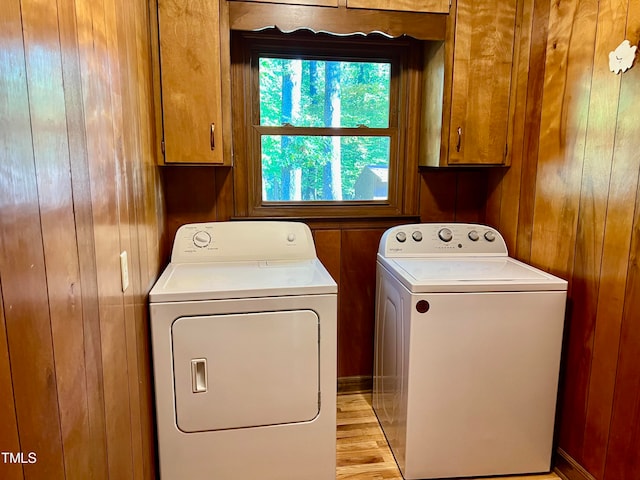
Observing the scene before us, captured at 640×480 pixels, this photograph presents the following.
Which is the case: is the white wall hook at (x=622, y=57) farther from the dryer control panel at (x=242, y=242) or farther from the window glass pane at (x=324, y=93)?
the dryer control panel at (x=242, y=242)

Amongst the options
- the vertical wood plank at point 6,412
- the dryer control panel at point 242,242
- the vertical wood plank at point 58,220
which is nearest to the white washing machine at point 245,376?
the dryer control panel at point 242,242

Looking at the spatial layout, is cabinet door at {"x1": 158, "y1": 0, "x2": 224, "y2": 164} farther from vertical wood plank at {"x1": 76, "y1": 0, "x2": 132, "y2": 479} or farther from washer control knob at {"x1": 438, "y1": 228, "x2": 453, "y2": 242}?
washer control knob at {"x1": 438, "y1": 228, "x2": 453, "y2": 242}

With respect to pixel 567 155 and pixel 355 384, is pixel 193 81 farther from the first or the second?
pixel 355 384

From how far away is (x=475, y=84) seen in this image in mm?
2139

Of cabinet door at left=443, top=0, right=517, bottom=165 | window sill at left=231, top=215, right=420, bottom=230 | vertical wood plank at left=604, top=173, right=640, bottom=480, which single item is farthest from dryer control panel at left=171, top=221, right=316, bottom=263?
vertical wood plank at left=604, top=173, right=640, bottom=480

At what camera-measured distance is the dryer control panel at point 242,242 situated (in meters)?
2.12

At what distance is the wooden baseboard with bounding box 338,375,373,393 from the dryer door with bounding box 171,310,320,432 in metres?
0.92

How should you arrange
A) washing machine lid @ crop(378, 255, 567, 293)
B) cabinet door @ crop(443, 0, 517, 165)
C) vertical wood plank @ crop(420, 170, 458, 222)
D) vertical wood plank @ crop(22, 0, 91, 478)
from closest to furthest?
vertical wood plank @ crop(22, 0, 91, 478), washing machine lid @ crop(378, 255, 567, 293), cabinet door @ crop(443, 0, 517, 165), vertical wood plank @ crop(420, 170, 458, 222)

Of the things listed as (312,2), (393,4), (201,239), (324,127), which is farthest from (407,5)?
(201,239)

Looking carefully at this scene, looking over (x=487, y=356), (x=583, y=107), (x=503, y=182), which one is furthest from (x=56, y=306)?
(x=503, y=182)

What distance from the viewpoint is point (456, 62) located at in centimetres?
211

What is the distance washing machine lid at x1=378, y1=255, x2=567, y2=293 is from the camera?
1775 millimetres

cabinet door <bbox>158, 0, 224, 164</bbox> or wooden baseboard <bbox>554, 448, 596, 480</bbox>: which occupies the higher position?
cabinet door <bbox>158, 0, 224, 164</bbox>

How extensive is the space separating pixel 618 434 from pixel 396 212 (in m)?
1.41
